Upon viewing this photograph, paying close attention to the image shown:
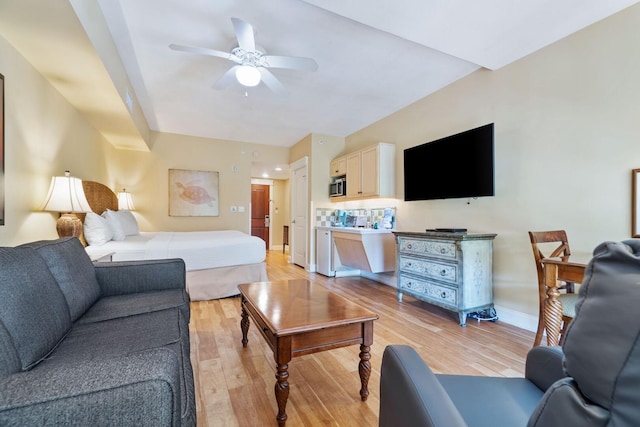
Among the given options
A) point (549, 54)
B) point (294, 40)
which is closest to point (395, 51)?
point (294, 40)

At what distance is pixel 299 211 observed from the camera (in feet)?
18.7

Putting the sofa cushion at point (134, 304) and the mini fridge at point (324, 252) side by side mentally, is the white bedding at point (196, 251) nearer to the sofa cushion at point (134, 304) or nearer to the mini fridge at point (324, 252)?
the sofa cushion at point (134, 304)

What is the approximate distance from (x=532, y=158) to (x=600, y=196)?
58cm

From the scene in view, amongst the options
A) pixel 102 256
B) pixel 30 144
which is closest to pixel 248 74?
pixel 30 144

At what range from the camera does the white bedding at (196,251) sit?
9.27 feet

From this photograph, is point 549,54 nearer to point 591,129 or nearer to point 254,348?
point 591,129

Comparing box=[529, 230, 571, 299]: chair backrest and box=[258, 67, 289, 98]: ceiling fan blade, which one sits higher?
box=[258, 67, 289, 98]: ceiling fan blade

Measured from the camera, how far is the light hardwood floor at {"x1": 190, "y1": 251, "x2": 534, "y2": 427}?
146 centimetres

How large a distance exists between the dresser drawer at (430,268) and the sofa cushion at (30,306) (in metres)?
2.81

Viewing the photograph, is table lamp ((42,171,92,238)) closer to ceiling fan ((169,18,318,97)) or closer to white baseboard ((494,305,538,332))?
ceiling fan ((169,18,318,97))

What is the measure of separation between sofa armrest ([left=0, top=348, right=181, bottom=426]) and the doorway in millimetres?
7706

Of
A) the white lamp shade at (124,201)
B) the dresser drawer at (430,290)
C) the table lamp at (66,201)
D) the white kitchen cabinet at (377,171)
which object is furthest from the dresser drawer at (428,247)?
the white lamp shade at (124,201)

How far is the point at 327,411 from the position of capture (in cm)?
147

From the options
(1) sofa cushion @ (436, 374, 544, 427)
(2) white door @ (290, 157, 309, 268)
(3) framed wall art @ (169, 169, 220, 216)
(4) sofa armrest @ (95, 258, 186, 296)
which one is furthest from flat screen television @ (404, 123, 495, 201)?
(3) framed wall art @ (169, 169, 220, 216)
